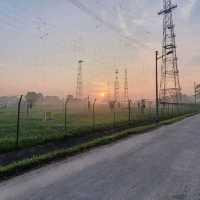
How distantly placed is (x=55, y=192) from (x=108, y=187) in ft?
3.84

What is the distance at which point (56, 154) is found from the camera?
35.5 feet

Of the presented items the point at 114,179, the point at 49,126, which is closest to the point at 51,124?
the point at 49,126

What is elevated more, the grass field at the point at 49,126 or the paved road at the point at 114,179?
the grass field at the point at 49,126

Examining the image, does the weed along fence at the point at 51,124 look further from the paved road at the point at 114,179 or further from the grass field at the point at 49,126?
the paved road at the point at 114,179

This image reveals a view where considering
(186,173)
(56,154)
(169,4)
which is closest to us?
(186,173)

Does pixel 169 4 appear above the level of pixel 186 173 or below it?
above

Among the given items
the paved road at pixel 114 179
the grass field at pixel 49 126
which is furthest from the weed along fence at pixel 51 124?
the paved road at pixel 114 179

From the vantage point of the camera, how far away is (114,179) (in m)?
7.48

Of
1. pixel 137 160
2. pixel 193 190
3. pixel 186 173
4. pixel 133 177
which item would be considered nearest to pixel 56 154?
pixel 137 160

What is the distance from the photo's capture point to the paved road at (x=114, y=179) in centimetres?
623

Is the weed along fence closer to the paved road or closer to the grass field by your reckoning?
the grass field

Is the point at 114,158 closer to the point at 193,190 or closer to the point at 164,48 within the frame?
the point at 193,190

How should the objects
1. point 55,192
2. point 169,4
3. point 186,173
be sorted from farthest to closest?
point 169,4, point 186,173, point 55,192

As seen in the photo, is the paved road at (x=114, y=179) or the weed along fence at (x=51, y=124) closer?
the paved road at (x=114, y=179)
